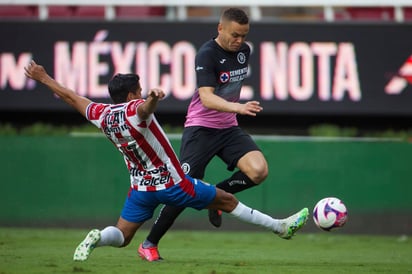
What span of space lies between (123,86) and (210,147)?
5.34ft

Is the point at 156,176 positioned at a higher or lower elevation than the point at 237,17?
lower

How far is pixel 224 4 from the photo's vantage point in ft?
56.2

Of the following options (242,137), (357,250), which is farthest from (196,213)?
(242,137)

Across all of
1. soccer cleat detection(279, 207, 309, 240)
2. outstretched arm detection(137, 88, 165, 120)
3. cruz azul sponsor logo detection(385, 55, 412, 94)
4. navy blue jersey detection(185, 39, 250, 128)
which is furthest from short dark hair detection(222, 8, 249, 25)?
cruz azul sponsor logo detection(385, 55, 412, 94)

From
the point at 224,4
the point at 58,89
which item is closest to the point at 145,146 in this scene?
the point at 58,89

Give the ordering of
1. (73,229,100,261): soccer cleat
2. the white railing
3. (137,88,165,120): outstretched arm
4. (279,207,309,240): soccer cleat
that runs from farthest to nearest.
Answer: the white railing → (279,207,309,240): soccer cleat → (73,229,100,261): soccer cleat → (137,88,165,120): outstretched arm

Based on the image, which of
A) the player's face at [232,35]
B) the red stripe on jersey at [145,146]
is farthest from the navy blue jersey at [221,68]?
the red stripe on jersey at [145,146]

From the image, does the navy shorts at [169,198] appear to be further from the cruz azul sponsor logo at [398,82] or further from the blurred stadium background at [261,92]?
the cruz azul sponsor logo at [398,82]

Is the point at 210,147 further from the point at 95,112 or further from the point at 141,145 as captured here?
the point at 95,112

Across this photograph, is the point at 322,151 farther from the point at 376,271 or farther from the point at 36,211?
the point at 376,271

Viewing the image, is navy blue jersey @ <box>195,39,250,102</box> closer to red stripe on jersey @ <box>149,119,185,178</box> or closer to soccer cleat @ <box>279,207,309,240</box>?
red stripe on jersey @ <box>149,119,185,178</box>

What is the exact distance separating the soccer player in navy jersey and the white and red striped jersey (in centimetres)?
79

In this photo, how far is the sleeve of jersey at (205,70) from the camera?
9805mm

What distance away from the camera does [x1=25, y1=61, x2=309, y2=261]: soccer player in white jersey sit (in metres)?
9.03
